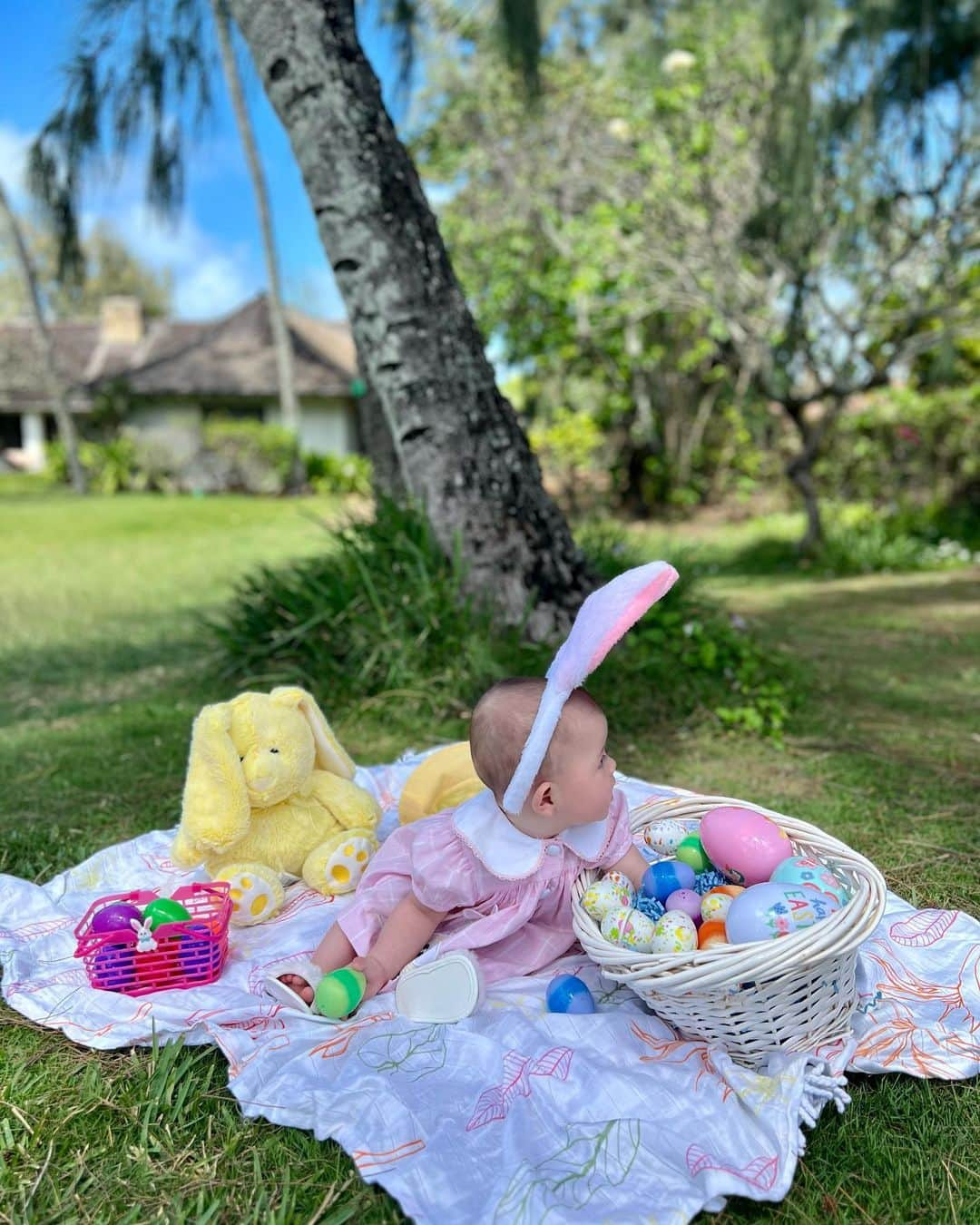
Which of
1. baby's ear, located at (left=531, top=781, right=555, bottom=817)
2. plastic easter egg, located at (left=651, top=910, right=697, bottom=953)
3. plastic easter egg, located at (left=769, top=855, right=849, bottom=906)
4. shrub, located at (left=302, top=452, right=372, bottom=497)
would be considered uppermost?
baby's ear, located at (left=531, top=781, right=555, bottom=817)

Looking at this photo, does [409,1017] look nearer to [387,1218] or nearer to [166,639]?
[387,1218]

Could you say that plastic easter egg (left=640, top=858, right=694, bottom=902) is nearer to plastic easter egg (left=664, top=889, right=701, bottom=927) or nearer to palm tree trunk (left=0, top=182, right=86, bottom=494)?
plastic easter egg (left=664, top=889, right=701, bottom=927)

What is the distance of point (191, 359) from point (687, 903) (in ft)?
87.9

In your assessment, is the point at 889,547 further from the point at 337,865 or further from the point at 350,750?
the point at 337,865

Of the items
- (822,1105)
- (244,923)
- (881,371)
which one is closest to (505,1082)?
(822,1105)

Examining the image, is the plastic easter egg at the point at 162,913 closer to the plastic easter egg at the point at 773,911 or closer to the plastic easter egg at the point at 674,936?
the plastic easter egg at the point at 674,936

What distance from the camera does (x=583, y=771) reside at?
2.12m

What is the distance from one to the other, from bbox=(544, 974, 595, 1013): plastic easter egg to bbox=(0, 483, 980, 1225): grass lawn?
51 centimetres

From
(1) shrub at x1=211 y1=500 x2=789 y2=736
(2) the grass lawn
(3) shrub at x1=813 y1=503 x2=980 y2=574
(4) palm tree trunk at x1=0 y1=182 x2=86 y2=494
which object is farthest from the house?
(1) shrub at x1=211 y1=500 x2=789 y2=736

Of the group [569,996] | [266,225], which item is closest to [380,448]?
[569,996]

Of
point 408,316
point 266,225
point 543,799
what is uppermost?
point 266,225

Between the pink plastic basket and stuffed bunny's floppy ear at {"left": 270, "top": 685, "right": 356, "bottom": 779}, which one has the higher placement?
stuffed bunny's floppy ear at {"left": 270, "top": 685, "right": 356, "bottom": 779}

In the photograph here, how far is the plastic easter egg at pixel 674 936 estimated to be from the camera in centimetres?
200

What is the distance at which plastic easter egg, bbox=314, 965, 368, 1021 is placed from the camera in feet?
7.07
